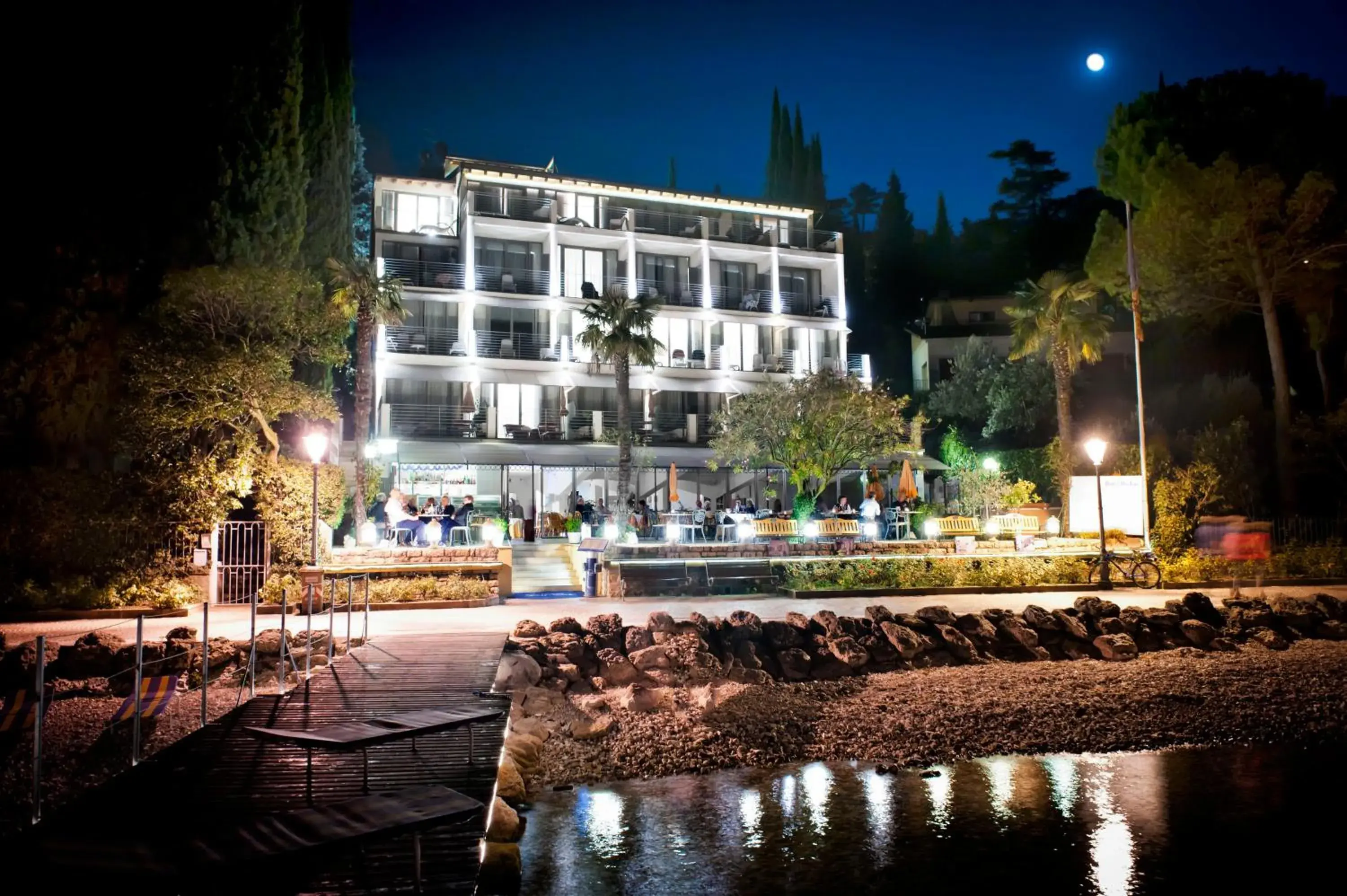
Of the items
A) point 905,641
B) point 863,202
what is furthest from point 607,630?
point 863,202

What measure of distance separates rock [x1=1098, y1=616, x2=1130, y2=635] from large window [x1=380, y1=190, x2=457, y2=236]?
30597mm

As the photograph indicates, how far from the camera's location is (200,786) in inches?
215

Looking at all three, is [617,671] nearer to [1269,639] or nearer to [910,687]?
[910,687]

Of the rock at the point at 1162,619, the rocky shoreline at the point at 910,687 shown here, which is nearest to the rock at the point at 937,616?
the rocky shoreline at the point at 910,687

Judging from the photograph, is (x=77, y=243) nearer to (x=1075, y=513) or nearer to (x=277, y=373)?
(x=277, y=373)

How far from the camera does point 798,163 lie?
7325 centimetres

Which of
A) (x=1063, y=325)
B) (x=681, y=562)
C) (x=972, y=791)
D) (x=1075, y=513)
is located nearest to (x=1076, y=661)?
(x=972, y=791)

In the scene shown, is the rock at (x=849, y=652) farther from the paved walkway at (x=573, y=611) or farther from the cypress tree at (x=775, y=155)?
the cypress tree at (x=775, y=155)

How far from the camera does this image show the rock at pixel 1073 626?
1246 cm

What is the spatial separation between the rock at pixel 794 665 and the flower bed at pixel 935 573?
15.9 ft

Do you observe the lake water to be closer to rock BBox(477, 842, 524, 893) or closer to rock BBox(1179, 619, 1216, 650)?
rock BBox(477, 842, 524, 893)

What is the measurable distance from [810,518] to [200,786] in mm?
20297

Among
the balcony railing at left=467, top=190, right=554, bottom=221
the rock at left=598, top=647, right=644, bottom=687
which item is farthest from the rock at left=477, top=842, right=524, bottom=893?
the balcony railing at left=467, top=190, right=554, bottom=221

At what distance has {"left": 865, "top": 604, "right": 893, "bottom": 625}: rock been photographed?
12.2 m
